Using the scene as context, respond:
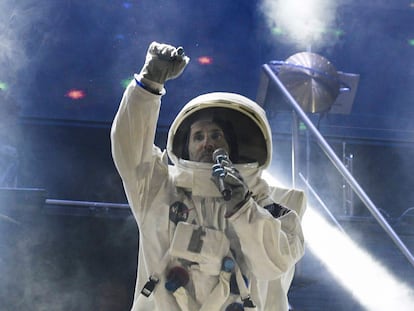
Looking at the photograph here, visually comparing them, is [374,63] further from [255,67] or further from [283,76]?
[283,76]

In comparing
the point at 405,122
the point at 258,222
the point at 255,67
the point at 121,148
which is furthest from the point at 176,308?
the point at 405,122

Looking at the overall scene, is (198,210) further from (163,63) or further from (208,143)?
(163,63)

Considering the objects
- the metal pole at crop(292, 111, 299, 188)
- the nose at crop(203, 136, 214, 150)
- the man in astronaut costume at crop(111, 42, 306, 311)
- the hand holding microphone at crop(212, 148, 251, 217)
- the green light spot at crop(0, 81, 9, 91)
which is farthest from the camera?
the green light spot at crop(0, 81, 9, 91)

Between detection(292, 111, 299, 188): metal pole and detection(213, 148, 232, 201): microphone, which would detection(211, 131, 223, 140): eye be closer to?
detection(213, 148, 232, 201): microphone

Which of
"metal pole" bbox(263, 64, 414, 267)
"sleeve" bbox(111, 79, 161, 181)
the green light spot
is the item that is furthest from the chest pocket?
the green light spot

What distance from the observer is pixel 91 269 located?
133 inches

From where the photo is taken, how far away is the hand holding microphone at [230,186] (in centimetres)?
162

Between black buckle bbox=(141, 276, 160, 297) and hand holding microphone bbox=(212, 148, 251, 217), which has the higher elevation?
hand holding microphone bbox=(212, 148, 251, 217)

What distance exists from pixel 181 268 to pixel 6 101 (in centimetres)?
385

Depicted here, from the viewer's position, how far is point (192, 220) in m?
1.85

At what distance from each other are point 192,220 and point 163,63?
1.50 feet

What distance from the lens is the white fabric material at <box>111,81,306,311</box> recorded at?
1.73 m

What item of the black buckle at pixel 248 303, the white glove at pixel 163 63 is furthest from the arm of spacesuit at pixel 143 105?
the black buckle at pixel 248 303

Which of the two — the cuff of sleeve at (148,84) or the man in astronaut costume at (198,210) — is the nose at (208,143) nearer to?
the man in astronaut costume at (198,210)
